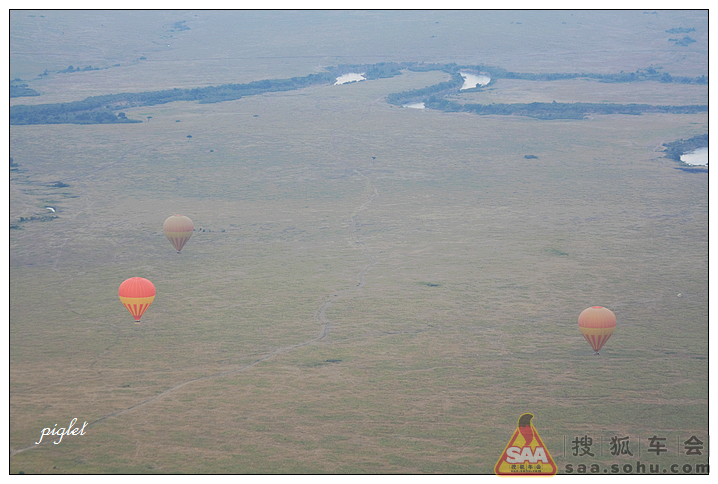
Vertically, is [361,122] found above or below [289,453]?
above

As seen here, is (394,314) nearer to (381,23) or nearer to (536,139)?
(536,139)

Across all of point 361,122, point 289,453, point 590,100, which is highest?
point 590,100

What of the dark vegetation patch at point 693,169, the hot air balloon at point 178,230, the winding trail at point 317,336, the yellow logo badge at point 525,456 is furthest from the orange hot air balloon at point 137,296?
the dark vegetation patch at point 693,169

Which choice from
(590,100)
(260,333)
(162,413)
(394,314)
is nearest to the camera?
(162,413)

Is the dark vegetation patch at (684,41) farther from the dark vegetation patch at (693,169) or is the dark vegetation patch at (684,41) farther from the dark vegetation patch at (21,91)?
the dark vegetation patch at (21,91)

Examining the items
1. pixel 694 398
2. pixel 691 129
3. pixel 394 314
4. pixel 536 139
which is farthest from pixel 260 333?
pixel 691 129

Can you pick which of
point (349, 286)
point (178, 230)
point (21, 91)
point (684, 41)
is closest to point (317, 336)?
point (349, 286)

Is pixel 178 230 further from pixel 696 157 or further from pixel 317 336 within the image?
pixel 696 157
